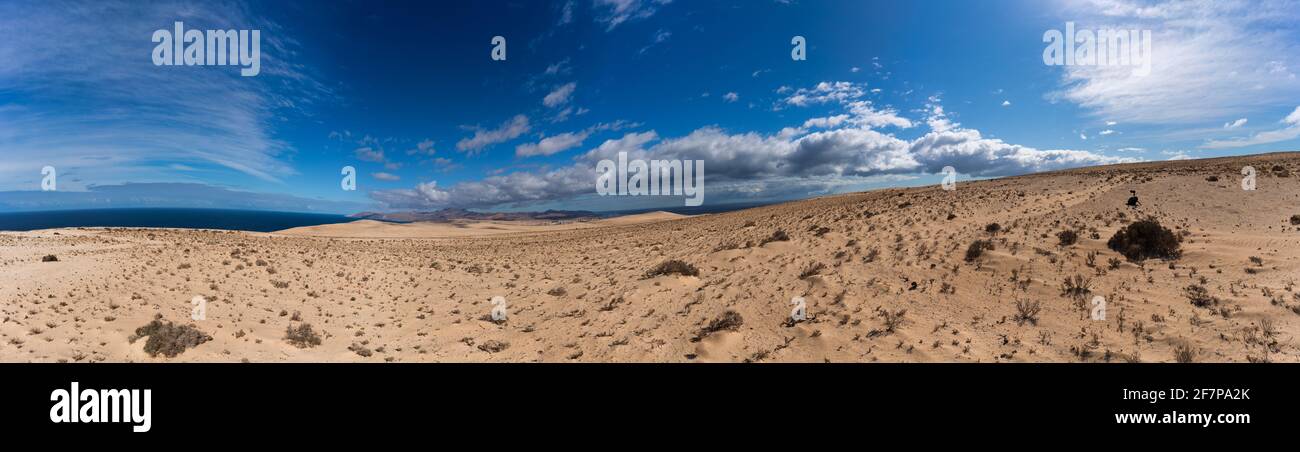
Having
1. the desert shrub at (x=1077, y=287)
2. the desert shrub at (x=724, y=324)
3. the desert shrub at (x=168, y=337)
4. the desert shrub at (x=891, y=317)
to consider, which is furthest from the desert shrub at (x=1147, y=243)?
the desert shrub at (x=168, y=337)

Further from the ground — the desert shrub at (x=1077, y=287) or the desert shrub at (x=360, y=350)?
the desert shrub at (x=1077, y=287)

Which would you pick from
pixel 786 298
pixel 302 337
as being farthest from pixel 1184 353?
pixel 302 337

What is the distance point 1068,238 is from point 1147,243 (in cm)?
156

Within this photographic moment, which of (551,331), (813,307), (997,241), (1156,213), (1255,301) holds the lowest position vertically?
(551,331)

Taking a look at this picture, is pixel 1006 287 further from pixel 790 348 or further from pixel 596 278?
pixel 596 278

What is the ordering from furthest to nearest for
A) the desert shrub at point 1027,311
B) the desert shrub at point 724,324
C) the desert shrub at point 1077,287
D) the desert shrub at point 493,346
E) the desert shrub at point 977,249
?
the desert shrub at point 977,249
the desert shrub at point 493,346
the desert shrub at point 724,324
the desert shrub at point 1077,287
the desert shrub at point 1027,311

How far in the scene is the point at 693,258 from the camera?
18.2 m

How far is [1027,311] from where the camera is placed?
347 inches

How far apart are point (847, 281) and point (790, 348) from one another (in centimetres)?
432

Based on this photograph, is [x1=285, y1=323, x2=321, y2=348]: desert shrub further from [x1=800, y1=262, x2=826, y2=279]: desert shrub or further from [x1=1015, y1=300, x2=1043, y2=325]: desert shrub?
[x1=1015, y1=300, x2=1043, y2=325]: desert shrub

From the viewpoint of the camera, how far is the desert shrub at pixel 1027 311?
850 centimetres

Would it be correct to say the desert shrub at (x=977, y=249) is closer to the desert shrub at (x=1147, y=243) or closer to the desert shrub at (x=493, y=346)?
the desert shrub at (x=1147, y=243)

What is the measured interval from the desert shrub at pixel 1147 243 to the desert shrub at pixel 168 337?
74.8ft
